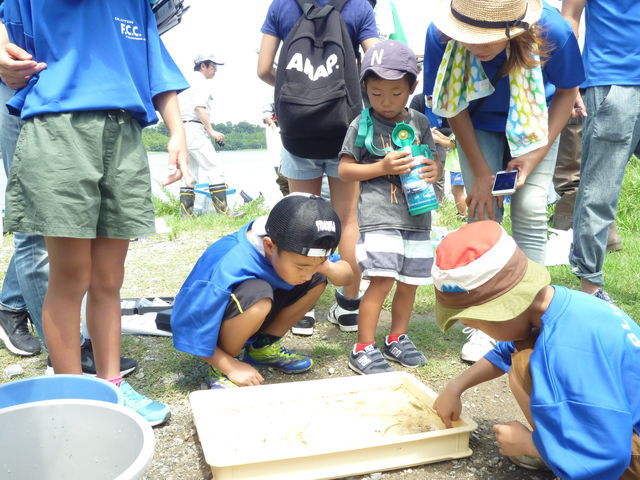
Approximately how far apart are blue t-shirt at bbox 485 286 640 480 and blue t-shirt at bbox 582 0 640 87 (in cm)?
169

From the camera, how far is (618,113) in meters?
2.81

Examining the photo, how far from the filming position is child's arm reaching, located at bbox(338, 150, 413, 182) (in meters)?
2.42

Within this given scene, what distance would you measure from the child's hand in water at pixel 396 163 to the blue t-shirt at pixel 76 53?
0.94 meters

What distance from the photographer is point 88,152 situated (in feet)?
6.19

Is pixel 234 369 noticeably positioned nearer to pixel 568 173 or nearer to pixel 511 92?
pixel 511 92

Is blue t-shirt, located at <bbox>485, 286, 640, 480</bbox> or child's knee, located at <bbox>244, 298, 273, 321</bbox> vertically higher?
blue t-shirt, located at <bbox>485, 286, 640, 480</bbox>

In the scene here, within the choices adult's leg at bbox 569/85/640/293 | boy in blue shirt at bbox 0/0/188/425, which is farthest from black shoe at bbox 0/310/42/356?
adult's leg at bbox 569/85/640/293

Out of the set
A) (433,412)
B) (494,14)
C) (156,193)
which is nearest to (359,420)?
(433,412)

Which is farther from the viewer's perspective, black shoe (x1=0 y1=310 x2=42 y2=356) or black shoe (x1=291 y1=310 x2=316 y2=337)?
black shoe (x1=291 y1=310 x2=316 y2=337)

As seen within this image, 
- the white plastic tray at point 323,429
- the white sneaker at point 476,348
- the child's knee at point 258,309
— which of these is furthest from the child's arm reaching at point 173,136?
the white sneaker at point 476,348

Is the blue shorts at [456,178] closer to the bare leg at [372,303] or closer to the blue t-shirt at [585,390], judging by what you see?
the bare leg at [372,303]

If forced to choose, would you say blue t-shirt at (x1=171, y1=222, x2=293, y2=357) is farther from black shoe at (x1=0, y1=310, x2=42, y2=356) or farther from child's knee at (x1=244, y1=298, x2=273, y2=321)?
black shoe at (x1=0, y1=310, x2=42, y2=356)

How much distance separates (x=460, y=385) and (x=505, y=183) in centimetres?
97

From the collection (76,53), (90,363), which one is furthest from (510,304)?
(90,363)
